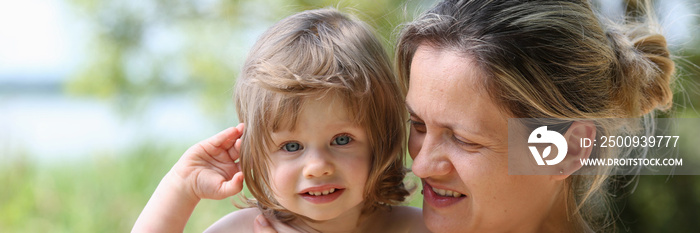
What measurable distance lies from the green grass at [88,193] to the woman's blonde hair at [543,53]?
7.88 feet

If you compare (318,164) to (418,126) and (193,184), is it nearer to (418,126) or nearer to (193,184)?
(418,126)

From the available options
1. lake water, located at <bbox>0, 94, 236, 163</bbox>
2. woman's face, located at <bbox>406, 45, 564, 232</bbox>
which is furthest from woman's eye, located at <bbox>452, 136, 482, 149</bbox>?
lake water, located at <bbox>0, 94, 236, 163</bbox>

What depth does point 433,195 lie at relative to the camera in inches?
58.6

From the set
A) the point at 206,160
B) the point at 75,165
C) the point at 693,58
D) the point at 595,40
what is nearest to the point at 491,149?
the point at 595,40

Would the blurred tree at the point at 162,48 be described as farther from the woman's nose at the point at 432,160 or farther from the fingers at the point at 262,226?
the woman's nose at the point at 432,160

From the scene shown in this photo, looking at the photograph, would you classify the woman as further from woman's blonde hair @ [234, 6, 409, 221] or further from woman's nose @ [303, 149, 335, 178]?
woman's nose @ [303, 149, 335, 178]

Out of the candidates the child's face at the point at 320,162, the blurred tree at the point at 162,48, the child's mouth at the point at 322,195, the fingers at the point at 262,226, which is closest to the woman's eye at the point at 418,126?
the child's face at the point at 320,162

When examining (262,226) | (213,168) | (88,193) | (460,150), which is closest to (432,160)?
(460,150)

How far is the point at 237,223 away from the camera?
167 cm

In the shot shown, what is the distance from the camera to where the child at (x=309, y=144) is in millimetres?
1421

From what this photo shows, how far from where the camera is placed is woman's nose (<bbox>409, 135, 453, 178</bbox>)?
1.40 metres

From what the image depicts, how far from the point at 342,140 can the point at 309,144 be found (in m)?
0.08

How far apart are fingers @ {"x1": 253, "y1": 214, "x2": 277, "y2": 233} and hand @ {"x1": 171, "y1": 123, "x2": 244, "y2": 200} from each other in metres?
0.09

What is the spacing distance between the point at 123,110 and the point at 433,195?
8.62 ft
